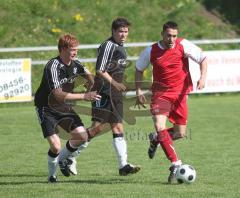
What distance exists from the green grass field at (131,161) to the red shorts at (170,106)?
0.69 m

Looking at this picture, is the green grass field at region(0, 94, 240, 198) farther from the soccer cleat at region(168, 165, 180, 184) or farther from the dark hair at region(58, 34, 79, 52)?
the dark hair at region(58, 34, 79, 52)

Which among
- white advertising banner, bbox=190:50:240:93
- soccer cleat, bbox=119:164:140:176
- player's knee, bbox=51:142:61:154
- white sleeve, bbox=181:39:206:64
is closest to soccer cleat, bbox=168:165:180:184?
soccer cleat, bbox=119:164:140:176

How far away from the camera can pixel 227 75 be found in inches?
760

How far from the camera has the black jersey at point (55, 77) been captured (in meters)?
8.62

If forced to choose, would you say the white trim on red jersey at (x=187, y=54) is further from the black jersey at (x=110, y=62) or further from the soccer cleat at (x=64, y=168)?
the soccer cleat at (x=64, y=168)

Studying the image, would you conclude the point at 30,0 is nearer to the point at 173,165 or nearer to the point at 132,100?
the point at 132,100

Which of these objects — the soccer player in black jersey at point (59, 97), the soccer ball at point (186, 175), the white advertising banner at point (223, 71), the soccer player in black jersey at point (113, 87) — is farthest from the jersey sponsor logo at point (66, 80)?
the white advertising banner at point (223, 71)

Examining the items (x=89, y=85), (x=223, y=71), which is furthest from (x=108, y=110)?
(x=223, y=71)

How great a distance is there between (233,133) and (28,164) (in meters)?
4.47

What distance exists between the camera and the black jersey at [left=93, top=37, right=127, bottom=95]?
30.9ft

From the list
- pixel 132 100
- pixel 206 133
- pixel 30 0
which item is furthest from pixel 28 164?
pixel 30 0

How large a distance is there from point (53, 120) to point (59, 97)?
0.41 metres

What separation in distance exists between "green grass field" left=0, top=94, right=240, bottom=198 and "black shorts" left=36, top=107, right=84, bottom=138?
0.61m

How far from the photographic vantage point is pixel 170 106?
960 cm
